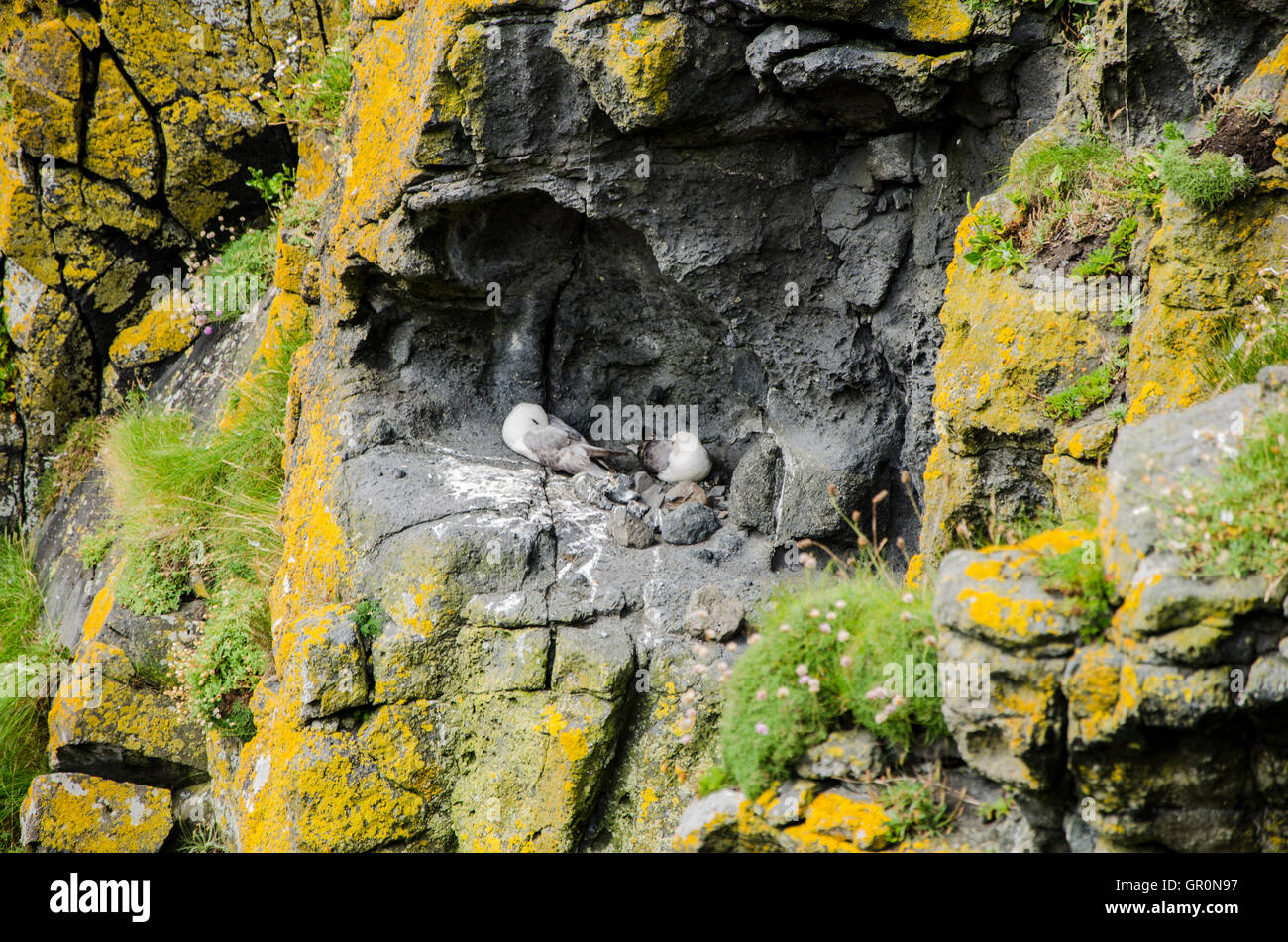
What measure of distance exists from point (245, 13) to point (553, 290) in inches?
211

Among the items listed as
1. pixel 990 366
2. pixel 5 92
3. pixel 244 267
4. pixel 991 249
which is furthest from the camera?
pixel 244 267

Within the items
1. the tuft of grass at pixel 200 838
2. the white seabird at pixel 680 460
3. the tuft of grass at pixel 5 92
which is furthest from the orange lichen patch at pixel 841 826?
the tuft of grass at pixel 5 92

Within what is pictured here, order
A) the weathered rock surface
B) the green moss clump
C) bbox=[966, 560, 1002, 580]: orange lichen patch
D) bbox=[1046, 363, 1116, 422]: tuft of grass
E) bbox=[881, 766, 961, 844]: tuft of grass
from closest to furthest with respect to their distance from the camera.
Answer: the weathered rock surface, bbox=[966, 560, 1002, 580]: orange lichen patch, bbox=[881, 766, 961, 844]: tuft of grass, bbox=[1046, 363, 1116, 422]: tuft of grass, the green moss clump

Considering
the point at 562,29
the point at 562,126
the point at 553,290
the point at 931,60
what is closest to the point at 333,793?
the point at 553,290

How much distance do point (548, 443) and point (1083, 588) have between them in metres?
4.31

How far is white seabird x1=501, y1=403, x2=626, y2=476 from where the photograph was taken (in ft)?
22.9

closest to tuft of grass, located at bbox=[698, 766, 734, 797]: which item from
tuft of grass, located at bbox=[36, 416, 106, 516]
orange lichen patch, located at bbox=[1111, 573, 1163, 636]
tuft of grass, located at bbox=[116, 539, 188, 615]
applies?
orange lichen patch, located at bbox=[1111, 573, 1163, 636]

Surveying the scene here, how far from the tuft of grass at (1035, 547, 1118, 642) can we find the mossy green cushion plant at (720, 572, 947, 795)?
0.57 meters

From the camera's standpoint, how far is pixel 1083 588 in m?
3.36

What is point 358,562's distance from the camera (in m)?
6.16

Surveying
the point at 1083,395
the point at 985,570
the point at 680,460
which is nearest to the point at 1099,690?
the point at 985,570

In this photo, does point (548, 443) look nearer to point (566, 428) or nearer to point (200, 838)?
point (566, 428)

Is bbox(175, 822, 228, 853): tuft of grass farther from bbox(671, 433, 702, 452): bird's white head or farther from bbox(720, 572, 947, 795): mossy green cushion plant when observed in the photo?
bbox(720, 572, 947, 795): mossy green cushion plant

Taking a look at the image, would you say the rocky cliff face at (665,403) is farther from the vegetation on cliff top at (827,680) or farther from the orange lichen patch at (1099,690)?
the vegetation on cliff top at (827,680)
